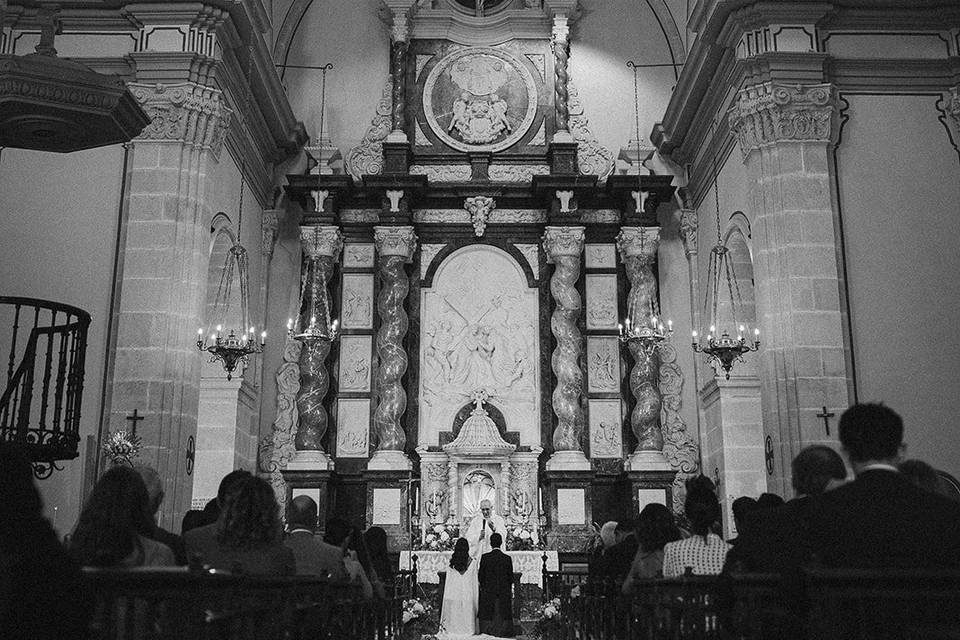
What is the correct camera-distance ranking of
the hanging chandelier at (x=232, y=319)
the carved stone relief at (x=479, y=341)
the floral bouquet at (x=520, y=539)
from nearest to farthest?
the hanging chandelier at (x=232, y=319), the floral bouquet at (x=520, y=539), the carved stone relief at (x=479, y=341)

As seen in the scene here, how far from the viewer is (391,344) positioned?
15.7 m

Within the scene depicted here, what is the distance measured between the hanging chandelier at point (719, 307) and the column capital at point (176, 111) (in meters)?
6.79

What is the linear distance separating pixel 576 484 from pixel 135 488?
1152 centimetres

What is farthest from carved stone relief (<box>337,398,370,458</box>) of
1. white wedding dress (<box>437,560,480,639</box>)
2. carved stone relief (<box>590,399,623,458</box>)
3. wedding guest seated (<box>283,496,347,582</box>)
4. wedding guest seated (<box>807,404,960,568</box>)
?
wedding guest seated (<box>807,404,960,568</box>)

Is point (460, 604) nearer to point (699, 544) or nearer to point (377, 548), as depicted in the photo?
point (377, 548)

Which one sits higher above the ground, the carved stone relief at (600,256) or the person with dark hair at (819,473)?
the carved stone relief at (600,256)

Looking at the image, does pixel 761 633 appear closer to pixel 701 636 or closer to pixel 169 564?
pixel 701 636

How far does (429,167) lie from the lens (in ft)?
55.4

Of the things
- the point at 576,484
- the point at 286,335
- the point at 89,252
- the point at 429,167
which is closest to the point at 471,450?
the point at 576,484

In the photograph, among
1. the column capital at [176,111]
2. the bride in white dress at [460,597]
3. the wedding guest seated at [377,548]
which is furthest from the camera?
the bride in white dress at [460,597]

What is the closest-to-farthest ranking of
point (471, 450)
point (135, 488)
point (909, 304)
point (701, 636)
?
point (135, 488), point (701, 636), point (909, 304), point (471, 450)

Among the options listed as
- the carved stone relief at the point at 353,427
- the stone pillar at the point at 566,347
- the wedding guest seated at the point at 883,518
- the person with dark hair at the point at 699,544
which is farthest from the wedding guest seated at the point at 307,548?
the carved stone relief at the point at 353,427

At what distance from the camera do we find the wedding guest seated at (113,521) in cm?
A: 404

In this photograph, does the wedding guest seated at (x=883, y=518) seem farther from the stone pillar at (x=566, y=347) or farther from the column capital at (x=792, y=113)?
the stone pillar at (x=566, y=347)
